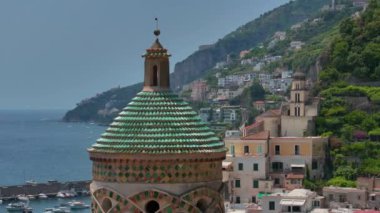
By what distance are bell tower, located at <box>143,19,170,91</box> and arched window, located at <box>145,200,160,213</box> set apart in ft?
2.77

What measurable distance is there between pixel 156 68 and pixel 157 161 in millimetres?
806

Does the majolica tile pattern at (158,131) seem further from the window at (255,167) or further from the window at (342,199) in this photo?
the window at (255,167)

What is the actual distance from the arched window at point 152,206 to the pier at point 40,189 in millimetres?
84011

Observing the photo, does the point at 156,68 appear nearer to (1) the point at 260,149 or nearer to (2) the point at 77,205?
(1) the point at 260,149

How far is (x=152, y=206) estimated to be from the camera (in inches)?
303

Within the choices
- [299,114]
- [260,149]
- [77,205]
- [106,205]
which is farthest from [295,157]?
[106,205]

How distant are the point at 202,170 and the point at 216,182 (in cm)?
19

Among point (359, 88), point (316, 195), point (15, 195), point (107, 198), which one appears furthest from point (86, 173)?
point (107, 198)

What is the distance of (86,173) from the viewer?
117062 mm

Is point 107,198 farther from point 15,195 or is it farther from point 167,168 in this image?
point 15,195

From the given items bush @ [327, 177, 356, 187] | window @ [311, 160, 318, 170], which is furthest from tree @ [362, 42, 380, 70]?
bush @ [327, 177, 356, 187]

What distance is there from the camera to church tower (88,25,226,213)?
24.8ft

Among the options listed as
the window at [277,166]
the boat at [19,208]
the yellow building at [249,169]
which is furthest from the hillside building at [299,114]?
the boat at [19,208]

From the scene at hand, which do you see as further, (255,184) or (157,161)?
(255,184)
